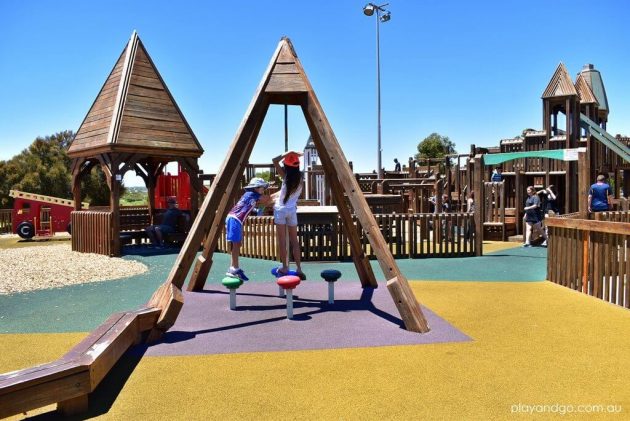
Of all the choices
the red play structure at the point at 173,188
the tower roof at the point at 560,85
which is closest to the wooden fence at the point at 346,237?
the red play structure at the point at 173,188

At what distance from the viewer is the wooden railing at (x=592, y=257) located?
7.02m

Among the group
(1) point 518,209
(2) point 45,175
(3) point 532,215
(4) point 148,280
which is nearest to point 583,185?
(3) point 532,215

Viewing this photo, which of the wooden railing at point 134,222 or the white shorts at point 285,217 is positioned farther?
the wooden railing at point 134,222

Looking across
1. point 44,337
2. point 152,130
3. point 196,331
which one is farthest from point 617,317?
point 152,130

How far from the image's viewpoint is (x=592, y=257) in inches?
303

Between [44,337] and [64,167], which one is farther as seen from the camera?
[64,167]

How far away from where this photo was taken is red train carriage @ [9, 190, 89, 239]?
824 inches

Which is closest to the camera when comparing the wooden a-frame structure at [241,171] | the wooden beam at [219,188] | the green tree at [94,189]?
the wooden a-frame structure at [241,171]

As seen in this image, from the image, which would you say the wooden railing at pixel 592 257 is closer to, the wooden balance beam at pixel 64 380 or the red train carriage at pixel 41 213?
the wooden balance beam at pixel 64 380

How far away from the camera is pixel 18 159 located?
38.4 meters

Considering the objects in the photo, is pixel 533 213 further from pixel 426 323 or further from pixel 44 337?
pixel 44 337

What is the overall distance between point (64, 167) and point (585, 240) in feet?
124

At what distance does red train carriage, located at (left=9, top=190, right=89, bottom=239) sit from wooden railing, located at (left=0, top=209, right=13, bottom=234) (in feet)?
12.6

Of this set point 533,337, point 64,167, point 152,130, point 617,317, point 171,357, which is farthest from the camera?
point 64,167
